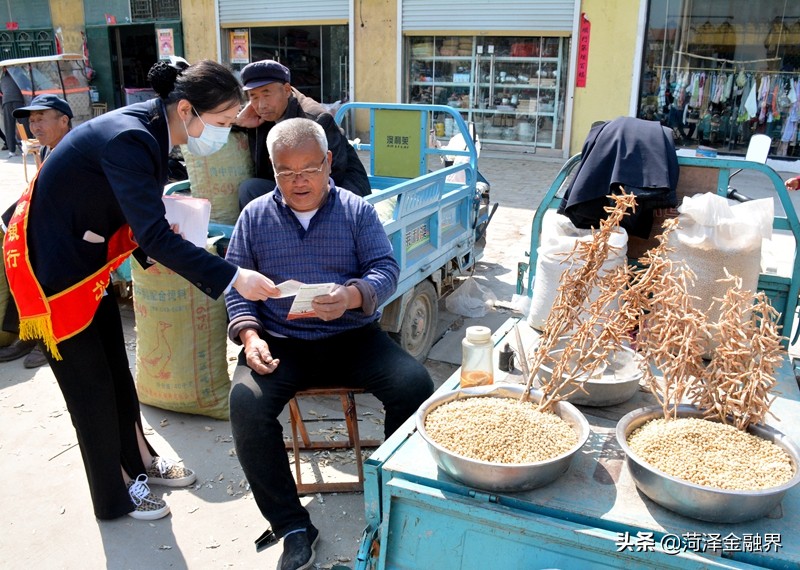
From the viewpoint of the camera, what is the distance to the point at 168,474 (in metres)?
2.81

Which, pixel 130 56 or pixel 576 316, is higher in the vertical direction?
pixel 130 56

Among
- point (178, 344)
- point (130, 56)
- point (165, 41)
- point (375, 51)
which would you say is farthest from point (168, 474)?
point (130, 56)

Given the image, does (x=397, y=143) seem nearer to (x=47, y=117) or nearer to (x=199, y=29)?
(x=47, y=117)

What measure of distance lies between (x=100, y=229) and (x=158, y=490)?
1.20 meters

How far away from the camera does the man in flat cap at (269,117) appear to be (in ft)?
11.2

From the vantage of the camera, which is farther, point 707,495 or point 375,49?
point 375,49

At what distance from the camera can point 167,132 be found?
228 cm

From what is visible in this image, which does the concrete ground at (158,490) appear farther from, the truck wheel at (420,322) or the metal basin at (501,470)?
the metal basin at (501,470)

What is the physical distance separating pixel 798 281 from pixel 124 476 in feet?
9.48

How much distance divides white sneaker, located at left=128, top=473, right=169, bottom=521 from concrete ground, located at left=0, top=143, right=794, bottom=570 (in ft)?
0.10

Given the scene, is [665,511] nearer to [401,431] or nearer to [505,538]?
[505,538]

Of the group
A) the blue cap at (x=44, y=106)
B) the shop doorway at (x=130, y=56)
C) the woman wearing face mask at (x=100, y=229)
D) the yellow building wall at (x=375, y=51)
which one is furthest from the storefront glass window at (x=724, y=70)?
the shop doorway at (x=130, y=56)

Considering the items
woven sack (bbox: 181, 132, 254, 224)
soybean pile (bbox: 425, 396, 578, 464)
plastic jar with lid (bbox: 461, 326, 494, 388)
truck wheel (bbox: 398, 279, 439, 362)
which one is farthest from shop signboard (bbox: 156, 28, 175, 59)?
soybean pile (bbox: 425, 396, 578, 464)

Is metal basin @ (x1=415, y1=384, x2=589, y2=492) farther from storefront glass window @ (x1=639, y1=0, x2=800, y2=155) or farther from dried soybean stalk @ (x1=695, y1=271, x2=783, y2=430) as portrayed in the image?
storefront glass window @ (x1=639, y1=0, x2=800, y2=155)
